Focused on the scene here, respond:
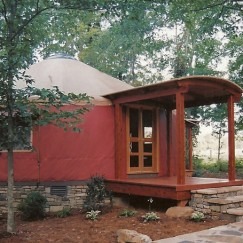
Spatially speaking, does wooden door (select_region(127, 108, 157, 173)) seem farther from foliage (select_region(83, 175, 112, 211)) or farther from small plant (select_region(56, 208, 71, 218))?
small plant (select_region(56, 208, 71, 218))

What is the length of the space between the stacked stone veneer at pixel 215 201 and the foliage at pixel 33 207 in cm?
276

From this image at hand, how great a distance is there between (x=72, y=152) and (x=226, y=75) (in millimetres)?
10459

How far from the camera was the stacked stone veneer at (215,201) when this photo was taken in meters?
6.00

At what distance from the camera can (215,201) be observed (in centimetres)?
607

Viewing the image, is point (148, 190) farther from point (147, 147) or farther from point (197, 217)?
point (147, 147)

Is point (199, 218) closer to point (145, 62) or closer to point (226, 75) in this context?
point (226, 75)

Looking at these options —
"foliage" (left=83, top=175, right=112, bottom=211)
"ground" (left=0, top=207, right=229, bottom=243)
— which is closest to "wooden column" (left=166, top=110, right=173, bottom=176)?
"foliage" (left=83, top=175, right=112, bottom=211)

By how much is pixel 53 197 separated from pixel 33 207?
0.93 m

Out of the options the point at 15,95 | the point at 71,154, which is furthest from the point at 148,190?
the point at 15,95

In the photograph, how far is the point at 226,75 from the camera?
15984 mm

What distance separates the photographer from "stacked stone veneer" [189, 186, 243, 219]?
6.00m

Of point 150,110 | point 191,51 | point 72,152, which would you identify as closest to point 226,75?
point 191,51

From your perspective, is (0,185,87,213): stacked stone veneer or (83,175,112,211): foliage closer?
(83,175,112,211): foliage

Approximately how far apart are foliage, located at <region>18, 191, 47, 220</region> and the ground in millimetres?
158
